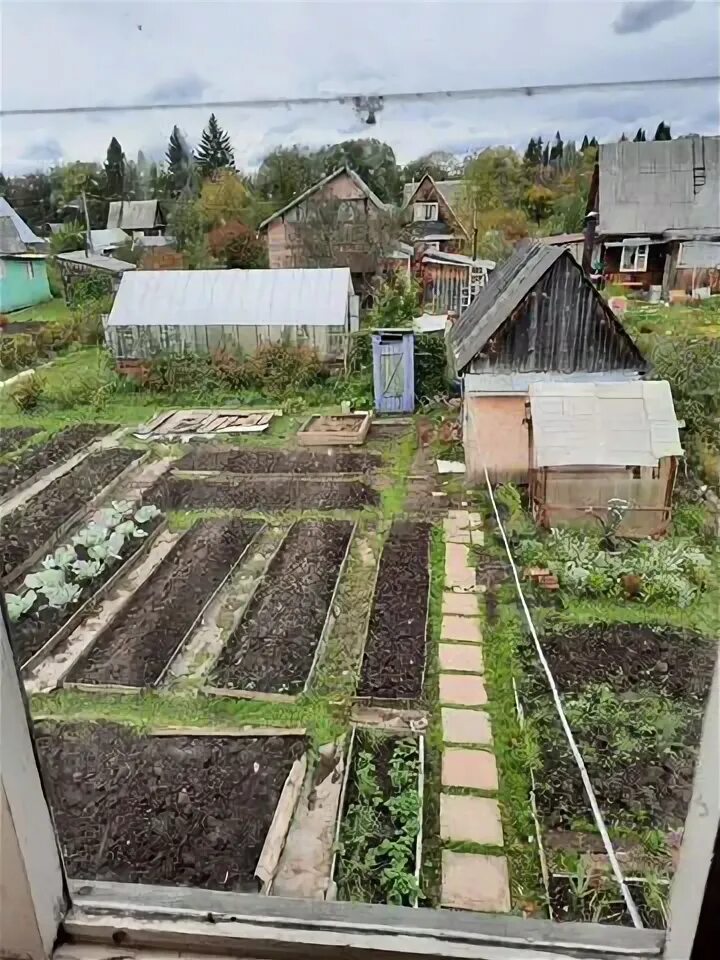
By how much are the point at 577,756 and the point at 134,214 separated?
3.64 ft

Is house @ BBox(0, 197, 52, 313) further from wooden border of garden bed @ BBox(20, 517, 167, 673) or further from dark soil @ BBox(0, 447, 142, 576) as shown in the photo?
wooden border of garden bed @ BBox(20, 517, 167, 673)

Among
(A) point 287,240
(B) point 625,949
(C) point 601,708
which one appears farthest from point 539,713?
(A) point 287,240

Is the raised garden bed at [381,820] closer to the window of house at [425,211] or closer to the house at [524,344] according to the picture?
the house at [524,344]

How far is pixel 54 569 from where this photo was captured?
1469mm

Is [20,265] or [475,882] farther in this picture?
[20,265]

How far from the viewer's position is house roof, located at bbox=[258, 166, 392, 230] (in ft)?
3.12

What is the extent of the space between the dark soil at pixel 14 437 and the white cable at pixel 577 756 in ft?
2.93

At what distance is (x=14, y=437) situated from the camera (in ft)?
3.72

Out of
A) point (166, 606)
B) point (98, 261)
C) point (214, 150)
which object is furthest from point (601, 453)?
point (166, 606)

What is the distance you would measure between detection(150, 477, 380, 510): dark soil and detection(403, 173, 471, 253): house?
66 centimetres

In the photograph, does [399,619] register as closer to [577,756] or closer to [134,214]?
[577,756]

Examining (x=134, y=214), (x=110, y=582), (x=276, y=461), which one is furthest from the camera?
(x=110, y=582)

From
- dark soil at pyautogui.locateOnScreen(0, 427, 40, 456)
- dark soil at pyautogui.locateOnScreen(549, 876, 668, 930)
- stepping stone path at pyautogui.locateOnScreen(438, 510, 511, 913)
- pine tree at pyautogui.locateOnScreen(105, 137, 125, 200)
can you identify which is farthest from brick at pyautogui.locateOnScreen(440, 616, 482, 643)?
pine tree at pyautogui.locateOnScreen(105, 137, 125, 200)

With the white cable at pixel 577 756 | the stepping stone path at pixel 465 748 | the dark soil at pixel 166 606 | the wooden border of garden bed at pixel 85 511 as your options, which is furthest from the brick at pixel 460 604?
the wooden border of garden bed at pixel 85 511
